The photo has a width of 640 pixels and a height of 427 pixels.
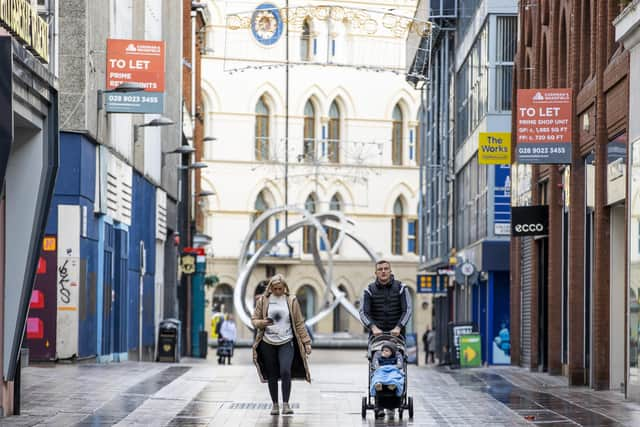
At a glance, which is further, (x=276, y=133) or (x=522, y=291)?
(x=276, y=133)

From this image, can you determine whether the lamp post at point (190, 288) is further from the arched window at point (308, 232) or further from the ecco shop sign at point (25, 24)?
the ecco shop sign at point (25, 24)

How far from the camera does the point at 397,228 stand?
8500 cm

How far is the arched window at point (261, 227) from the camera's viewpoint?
81438 mm

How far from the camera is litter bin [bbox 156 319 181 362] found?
41.8 metres

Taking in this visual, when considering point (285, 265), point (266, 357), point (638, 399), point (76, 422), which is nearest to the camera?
point (76, 422)

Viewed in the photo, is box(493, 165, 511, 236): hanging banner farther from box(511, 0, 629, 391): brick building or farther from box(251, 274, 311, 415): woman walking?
box(251, 274, 311, 415): woman walking

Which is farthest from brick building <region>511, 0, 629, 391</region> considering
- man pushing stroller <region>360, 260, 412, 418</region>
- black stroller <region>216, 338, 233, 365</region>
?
black stroller <region>216, 338, 233, 365</region>

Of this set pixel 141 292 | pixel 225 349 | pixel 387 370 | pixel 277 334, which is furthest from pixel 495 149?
pixel 387 370

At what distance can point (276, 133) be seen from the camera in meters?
82.4

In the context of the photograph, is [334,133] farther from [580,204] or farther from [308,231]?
[580,204]

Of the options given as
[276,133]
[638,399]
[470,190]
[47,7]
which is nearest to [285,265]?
[276,133]

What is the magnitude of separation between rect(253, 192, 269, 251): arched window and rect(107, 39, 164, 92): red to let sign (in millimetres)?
50070

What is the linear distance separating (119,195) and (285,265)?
46.3m

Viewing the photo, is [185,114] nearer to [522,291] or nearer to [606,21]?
[522,291]
